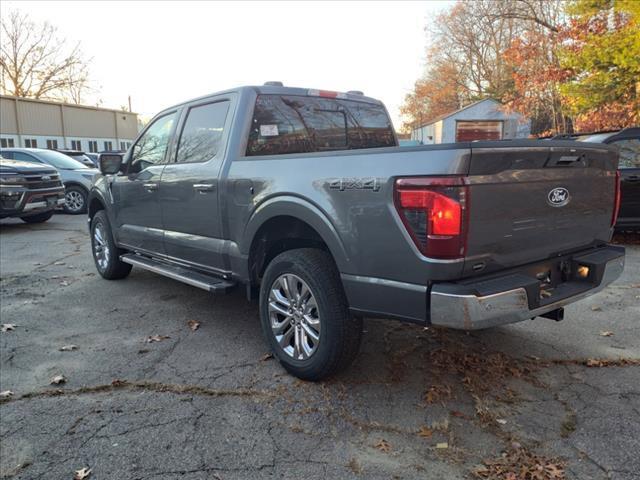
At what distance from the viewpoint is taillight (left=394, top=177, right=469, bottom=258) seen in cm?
250

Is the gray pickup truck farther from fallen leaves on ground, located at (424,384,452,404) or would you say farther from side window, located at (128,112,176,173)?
fallen leaves on ground, located at (424,384,452,404)

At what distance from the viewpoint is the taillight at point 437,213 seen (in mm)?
2504

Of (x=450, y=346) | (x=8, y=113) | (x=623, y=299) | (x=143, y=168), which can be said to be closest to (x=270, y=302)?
(x=450, y=346)

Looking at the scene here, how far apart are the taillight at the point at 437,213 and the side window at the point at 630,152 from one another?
6217 millimetres

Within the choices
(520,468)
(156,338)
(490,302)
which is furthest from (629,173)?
(156,338)

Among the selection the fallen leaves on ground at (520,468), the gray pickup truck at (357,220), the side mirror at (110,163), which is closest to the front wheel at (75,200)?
the side mirror at (110,163)

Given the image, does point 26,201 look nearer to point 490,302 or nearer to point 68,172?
point 68,172

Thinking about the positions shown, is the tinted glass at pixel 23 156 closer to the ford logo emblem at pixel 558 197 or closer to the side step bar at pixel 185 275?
the side step bar at pixel 185 275

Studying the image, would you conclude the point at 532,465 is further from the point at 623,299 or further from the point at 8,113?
the point at 8,113

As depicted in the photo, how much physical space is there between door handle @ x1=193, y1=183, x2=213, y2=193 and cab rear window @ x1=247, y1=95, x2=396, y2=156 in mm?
427

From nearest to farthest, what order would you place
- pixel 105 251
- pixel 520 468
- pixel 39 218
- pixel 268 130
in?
pixel 520 468
pixel 268 130
pixel 105 251
pixel 39 218

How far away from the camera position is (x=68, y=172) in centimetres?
1333

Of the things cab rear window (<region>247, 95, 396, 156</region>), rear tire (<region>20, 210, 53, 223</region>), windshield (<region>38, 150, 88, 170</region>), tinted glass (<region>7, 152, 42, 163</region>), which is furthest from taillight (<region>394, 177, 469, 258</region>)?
tinted glass (<region>7, 152, 42, 163</region>)

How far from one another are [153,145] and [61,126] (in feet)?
128
